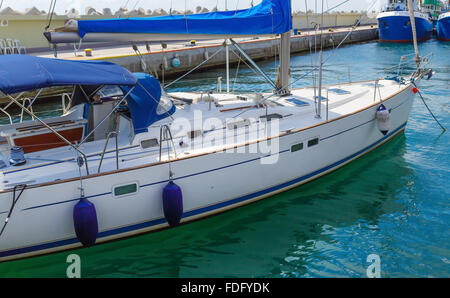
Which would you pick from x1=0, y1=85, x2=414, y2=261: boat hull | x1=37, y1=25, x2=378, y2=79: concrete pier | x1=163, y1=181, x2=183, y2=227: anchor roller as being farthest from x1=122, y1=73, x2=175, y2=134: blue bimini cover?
x1=37, y1=25, x2=378, y2=79: concrete pier

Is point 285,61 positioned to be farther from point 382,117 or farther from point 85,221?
point 85,221

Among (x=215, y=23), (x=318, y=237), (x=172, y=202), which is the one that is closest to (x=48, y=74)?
(x=172, y=202)

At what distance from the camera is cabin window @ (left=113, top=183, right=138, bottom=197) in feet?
20.1

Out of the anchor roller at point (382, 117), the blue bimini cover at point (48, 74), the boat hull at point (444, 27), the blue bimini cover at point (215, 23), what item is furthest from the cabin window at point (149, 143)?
the boat hull at point (444, 27)

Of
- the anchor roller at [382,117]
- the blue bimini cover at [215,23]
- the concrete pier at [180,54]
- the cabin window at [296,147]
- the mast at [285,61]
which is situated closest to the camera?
the blue bimini cover at [215,23]

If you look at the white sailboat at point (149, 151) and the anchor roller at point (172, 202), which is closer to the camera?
the white sailboat at point (149, 151)

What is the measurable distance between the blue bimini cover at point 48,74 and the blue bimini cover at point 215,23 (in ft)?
4.36

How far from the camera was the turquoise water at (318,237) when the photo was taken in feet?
20.1

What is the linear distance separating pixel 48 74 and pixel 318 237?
5.03 metres

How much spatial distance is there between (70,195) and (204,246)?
2.35 m

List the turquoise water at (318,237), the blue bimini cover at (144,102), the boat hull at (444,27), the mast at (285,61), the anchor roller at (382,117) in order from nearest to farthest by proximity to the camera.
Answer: the turquoise water at (318,237) < the blue bimini cover at (144,102) < the mast at (285,61) < the anchor roller at (382,117) < the boat hull at (444,27)

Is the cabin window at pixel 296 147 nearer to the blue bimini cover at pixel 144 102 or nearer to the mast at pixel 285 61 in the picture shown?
the mast at pixel 285 61

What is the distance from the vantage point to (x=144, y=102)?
23.0ft

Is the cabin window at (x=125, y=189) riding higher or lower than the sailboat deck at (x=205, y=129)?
lower
